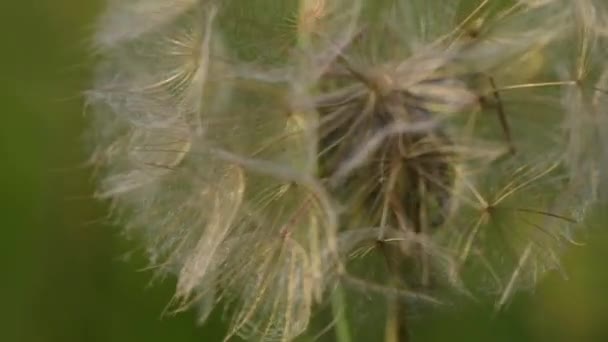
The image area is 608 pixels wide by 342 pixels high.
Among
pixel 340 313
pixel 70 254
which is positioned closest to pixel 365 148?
pixel 340 313

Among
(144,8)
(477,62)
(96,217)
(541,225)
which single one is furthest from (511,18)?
(96,217)

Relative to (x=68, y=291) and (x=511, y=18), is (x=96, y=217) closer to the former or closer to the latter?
(x=68, y=291)

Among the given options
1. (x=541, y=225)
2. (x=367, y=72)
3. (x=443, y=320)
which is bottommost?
(x=443, y=320)

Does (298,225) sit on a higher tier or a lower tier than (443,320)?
higher

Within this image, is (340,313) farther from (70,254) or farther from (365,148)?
(70,254)

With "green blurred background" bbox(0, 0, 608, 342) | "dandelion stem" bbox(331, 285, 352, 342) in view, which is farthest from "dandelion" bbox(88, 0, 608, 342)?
"green blurred background" bbox(0, 0, 608, 342)

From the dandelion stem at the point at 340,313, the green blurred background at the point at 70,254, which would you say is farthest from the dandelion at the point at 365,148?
the green blurred background at the point at 70,254

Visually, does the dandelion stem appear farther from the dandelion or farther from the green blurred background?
the green blurred background
